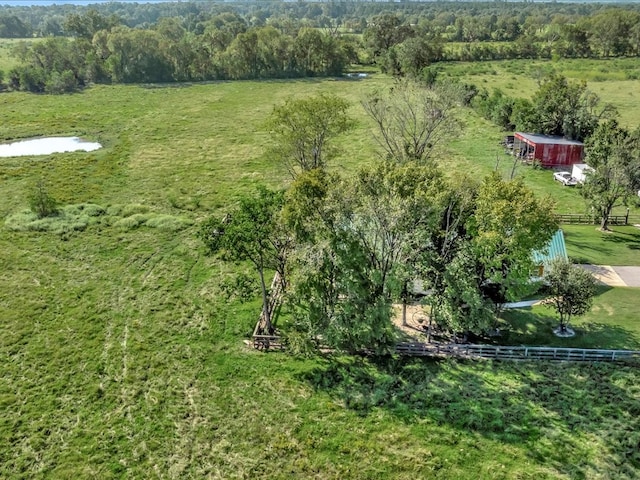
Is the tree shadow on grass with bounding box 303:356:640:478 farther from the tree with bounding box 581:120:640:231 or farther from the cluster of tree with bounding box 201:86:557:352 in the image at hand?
the tree with bounding box 581:120:640:231

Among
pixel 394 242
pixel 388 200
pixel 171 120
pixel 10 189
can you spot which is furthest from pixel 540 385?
pixel 171 120

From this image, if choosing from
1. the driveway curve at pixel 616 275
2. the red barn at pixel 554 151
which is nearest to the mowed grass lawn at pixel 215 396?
the driveway curve at pixel 616 275

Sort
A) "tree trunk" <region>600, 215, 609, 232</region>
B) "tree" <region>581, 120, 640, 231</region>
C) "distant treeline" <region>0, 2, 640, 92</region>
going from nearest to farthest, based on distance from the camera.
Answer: "tree" <region>581, 120, 640, 231</region> → "tree trunk" <region>600, 215, 609, 232</region> → "distant treeline" <region>0, 2, 640, 92</region>

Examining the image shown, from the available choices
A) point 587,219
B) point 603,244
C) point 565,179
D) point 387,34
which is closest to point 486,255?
point 603,244

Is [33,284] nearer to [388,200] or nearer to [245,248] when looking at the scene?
[245,248]

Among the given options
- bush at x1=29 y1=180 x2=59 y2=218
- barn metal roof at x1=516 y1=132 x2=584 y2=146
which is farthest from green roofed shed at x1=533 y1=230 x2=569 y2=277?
bush at x1=29 y1=180 x2=59 y2=218

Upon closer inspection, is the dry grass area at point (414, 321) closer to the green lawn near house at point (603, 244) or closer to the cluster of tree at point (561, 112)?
the green lawn near house at point (603, 244)
